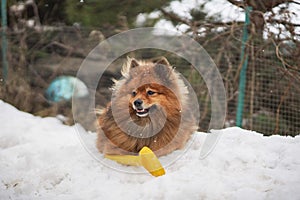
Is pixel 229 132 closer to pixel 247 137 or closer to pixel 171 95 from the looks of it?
pixel 247 137

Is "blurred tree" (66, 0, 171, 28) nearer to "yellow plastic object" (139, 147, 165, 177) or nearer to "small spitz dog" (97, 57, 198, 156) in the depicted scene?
"small spitz dog" (97, 57, 198, 156)

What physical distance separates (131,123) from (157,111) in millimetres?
214

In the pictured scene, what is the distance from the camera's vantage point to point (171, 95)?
2551 mm

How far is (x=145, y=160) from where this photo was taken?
2291 millimetres

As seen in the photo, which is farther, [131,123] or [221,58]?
[221,58]

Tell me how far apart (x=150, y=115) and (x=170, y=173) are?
0.50m

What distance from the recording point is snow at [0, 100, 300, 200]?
1881 millimetres

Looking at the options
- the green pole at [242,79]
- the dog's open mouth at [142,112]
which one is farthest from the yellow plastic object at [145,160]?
the green pole at [242,79]

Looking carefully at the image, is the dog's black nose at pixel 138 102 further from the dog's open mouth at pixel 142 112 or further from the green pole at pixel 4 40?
the green pole at pixel 4 40

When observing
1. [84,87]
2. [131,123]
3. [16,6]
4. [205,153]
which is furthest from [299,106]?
[16,6]

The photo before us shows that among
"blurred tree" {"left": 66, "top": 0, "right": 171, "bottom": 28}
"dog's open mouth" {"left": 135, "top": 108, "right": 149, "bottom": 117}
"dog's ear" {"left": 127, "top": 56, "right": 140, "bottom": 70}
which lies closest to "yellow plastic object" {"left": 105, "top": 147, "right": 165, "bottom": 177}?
"dog's open mouth" {"left": 135, "top": 108, "right": 149, "bottom": 117}

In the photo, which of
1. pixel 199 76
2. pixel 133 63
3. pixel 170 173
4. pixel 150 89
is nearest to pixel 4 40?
pixel 199 76

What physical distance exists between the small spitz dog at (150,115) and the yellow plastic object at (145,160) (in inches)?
3.3

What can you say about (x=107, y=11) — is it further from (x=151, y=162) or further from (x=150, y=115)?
(x=151, y=162)
